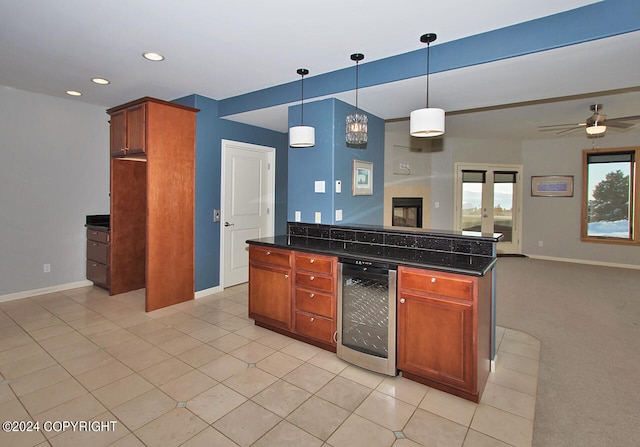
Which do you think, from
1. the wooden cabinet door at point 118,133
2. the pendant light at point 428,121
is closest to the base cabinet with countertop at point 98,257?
the wooden cabinet door at point 118,133

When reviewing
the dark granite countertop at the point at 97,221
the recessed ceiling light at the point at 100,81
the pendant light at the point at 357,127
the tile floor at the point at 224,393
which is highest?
the recessed ceiling light at the point at 100,81

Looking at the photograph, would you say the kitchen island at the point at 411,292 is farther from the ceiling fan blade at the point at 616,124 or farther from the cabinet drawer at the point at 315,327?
the ceiling fan blade at the point at 616,124

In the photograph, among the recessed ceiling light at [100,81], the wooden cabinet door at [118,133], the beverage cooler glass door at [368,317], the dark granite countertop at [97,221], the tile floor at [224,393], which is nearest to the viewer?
the tile floor at [224,393]

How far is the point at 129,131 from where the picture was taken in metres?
3.93

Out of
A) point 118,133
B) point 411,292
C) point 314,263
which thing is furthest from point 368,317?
point 118,133

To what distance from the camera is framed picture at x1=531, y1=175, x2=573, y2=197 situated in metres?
6.99

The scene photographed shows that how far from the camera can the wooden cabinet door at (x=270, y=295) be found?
3133 mm

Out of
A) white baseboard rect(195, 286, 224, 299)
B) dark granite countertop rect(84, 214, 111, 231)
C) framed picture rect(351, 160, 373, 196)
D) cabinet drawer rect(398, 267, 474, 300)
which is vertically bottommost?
white baseboard rect(195, 286, 224, 299)

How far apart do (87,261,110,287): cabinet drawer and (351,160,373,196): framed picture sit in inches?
136

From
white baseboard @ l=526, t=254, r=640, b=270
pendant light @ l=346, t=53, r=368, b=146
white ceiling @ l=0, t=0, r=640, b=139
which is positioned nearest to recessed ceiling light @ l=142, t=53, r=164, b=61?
white ceiling @ l=0, t=0, r=640, b=139

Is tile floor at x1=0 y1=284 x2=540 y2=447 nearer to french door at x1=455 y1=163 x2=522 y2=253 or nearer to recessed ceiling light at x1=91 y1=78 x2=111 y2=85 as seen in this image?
recessed ceiling light at x1=91 y1=78 x2=111 y2=85

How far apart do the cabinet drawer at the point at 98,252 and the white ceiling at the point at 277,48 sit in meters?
2.00

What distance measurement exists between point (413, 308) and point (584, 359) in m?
1.78

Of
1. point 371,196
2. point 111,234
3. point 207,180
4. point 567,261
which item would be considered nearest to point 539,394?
point 371,196
